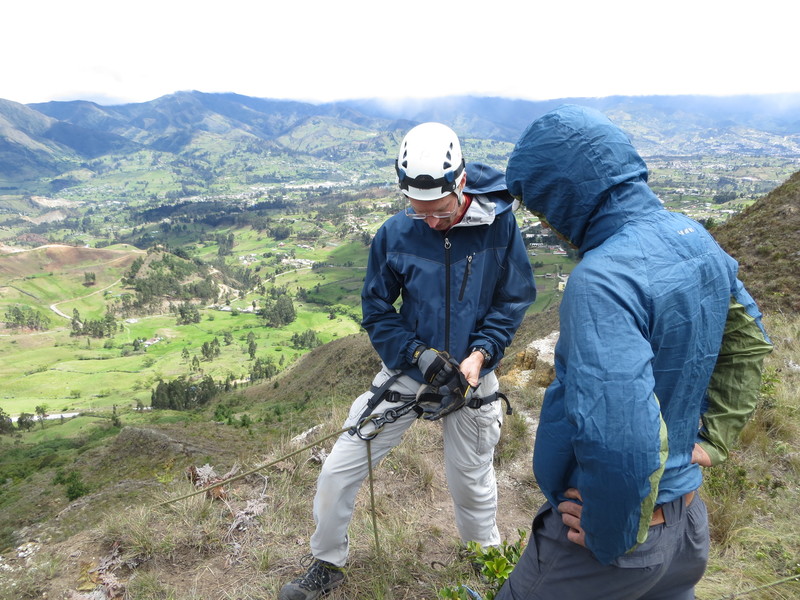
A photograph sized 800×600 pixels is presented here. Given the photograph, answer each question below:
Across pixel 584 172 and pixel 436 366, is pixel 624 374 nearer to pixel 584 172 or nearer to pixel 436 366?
pixel 584 172

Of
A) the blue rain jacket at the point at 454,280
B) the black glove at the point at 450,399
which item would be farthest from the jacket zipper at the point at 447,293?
the black glove at the point at 450,399

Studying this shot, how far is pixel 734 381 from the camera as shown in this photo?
A: 1.70m

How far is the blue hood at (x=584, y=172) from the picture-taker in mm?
1385

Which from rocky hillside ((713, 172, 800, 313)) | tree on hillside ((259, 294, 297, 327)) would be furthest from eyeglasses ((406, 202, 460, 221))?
tree on hillside ((259, 294, 297, 327))

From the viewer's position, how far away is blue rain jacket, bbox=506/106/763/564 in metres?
1.13

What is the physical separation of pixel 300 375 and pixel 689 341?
146ft

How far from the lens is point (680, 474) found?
152 cm

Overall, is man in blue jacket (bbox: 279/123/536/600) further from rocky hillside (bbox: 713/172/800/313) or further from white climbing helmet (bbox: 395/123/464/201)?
rocky hillside (bbox: 713/172/800/313)

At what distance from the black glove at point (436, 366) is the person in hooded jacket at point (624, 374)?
3.47 feet

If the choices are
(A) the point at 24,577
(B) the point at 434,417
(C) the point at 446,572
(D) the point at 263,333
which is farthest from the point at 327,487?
(D) the point at 263,333

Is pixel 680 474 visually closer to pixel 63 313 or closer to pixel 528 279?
pixel 528 279

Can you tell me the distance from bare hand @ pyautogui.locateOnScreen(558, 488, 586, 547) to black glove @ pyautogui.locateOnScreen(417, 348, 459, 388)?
3.90 feet

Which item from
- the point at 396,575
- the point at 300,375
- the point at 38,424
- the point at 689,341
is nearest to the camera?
the point at 689,341

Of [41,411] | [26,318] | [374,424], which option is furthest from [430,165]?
[26,318]
